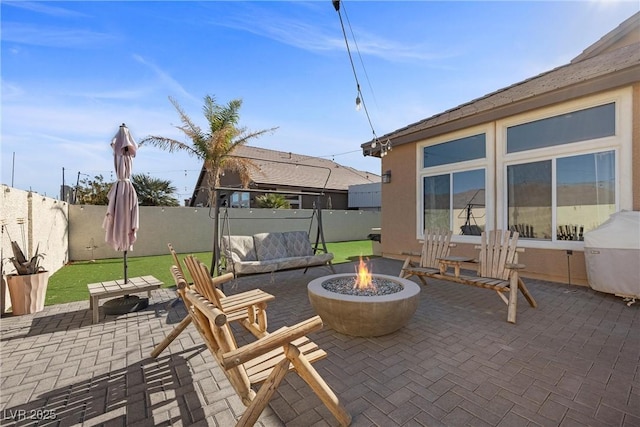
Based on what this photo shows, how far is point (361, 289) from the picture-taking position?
3559 mm

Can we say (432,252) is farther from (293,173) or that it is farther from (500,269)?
(293,173)

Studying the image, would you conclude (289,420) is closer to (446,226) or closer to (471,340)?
(471,340)

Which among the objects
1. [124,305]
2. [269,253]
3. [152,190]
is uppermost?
[152,190]

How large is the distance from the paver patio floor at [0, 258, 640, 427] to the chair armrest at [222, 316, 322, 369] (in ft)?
2.34

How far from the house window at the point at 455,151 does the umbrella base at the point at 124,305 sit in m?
7.44

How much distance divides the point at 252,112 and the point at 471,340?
39.7 feet

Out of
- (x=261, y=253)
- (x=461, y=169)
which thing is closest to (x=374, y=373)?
(x=261, y=253)

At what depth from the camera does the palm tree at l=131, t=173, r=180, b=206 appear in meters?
13.9

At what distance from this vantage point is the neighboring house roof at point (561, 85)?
484 centimetres

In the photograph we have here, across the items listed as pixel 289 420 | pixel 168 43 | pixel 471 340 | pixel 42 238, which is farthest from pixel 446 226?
pixel 42 238

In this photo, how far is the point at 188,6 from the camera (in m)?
5.42

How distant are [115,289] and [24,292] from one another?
4.35 feet

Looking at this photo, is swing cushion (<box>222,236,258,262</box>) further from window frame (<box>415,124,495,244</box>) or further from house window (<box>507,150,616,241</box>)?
house window (<box>507,150,616,241</box>)

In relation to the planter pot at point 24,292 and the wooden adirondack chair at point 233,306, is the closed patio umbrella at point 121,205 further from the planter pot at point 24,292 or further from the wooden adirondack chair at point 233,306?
the wooden adirondack chair at point 233,306
